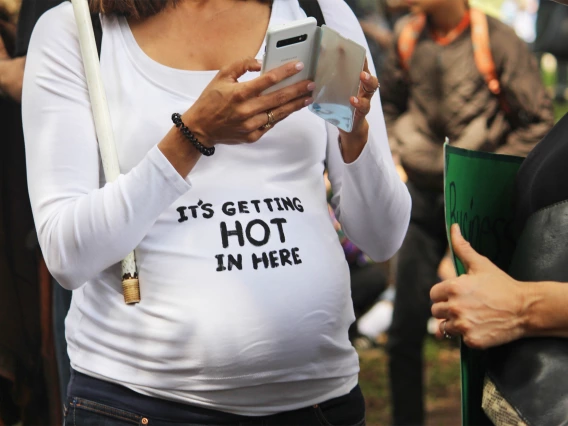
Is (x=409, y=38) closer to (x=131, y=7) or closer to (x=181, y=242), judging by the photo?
(x=131, y=7)

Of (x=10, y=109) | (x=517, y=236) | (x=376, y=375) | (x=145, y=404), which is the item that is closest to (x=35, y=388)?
(x=10, y=109)

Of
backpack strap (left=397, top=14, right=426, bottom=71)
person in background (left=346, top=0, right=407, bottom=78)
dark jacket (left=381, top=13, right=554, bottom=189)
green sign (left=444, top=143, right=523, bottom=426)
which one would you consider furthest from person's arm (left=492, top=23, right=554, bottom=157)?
green sign (left=444, top=143, right=523, bottom=426)

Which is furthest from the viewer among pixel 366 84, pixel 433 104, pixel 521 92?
pixel 433 104

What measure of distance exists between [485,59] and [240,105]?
7.07 ft

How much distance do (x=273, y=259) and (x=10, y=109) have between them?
4.00ft

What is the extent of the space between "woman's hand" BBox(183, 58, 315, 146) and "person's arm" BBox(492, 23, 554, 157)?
206 centimetres

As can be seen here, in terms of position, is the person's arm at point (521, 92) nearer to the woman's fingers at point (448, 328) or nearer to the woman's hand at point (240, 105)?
the woman's fingers at point (448, 328)

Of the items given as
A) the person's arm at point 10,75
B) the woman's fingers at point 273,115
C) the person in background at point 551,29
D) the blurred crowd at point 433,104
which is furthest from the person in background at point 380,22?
the woman's fingers at point 273,115

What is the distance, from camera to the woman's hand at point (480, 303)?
1228 mm

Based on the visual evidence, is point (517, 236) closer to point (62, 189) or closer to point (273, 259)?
point (273, 259)

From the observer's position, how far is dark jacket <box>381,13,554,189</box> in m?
3.14

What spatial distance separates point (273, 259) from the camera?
1289mm

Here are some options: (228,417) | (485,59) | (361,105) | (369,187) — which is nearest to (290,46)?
(361,105)

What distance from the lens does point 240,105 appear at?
1208 millimetres
